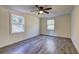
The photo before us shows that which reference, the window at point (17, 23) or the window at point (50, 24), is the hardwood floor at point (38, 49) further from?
the window at point (50, 24)

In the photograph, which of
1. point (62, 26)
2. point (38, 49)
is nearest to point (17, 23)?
point (38, 49)

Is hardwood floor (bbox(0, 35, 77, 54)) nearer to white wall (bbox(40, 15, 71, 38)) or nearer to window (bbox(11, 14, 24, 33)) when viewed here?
window (bbox(11, 14, 24, 33))

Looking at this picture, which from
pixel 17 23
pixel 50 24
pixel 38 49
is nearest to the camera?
pixel 38 49

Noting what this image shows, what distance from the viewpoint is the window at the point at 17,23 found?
5445mm

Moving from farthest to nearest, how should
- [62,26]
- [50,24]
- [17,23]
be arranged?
[50,24] → [62,26] → [17,23]

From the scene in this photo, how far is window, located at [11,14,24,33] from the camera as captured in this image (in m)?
5.45

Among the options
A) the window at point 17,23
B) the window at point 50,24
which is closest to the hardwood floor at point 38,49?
the window at point 17,23

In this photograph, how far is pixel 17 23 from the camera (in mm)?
5945

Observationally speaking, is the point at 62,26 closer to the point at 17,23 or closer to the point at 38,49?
the point at 17,23

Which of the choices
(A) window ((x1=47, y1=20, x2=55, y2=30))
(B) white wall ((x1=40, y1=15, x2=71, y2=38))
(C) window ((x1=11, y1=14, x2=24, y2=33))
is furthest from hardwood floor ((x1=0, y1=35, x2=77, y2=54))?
(A) window ((x1=47, y1=20, x2=55, y2=30))
